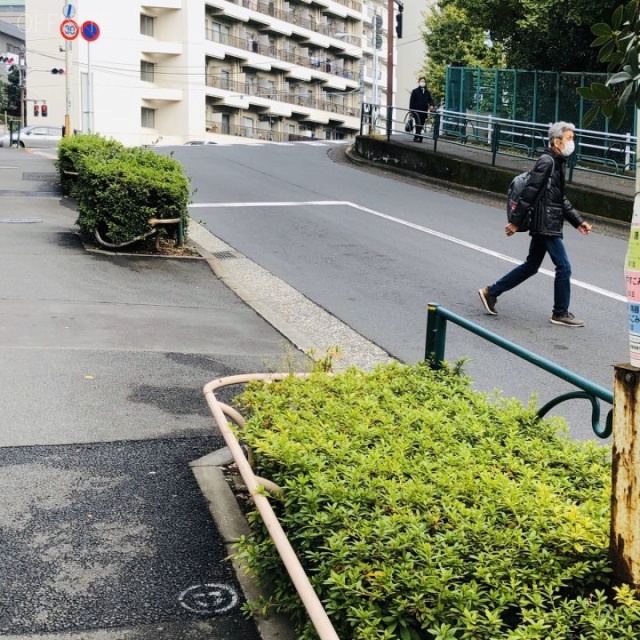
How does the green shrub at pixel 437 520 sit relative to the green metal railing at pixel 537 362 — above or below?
below

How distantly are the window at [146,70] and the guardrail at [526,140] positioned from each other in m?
32.9

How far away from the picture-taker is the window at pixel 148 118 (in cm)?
6022

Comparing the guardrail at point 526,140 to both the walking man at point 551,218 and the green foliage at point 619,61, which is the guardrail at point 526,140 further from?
Result: the green foliage at point 619,61

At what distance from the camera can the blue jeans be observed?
945 centimetres

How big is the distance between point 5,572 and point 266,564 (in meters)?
1.21

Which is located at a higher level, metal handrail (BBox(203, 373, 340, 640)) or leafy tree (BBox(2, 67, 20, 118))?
leafy tree (BBox(2, 67, 20, 118))

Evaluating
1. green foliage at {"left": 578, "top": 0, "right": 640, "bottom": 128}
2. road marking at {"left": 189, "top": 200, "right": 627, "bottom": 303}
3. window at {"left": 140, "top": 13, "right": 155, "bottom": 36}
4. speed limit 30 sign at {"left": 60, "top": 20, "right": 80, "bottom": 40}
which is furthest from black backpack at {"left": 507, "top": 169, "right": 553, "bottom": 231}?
window at {"left": 140, "top": 13, "right": 155, "bottom": 36}

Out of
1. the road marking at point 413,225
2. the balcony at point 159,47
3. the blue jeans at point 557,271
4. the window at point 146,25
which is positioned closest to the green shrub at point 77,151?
the road marking at point 413,225

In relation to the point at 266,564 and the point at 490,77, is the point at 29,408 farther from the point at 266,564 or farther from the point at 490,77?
the point at 490,77

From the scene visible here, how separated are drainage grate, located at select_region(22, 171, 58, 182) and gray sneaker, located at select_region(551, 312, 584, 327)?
49.2 feet

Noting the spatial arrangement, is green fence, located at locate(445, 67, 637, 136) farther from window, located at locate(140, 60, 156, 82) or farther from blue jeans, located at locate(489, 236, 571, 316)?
window, located at locate(140, 60, 156, 82)

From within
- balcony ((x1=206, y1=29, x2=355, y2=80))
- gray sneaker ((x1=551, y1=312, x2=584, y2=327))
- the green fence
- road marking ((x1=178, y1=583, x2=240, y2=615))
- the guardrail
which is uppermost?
balcony ((x1=206, y1=29, x2=355, y2=80))

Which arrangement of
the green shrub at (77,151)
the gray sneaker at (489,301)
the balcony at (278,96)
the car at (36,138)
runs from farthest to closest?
the balcony at (278,96) < the car at (36,138) < the green shrub at (77,151) < the gray sneaker at (489,301)

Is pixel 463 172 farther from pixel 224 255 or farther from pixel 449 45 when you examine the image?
pixel 449 45
